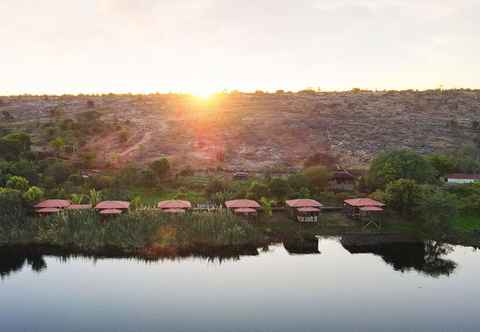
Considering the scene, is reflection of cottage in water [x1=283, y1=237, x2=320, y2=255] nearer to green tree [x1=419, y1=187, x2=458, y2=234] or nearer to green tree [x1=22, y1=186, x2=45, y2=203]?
green tree [x1=419, y1=187, x2=458, y2=234]

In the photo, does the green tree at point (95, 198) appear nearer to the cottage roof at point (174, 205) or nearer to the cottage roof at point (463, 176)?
the cottage roof at point (174, 205)

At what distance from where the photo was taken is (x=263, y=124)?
8419 cm

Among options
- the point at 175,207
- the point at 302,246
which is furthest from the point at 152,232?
the point at 302,246

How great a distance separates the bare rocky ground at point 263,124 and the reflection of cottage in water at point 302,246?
27.8 metres

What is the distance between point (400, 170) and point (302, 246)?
16.4 meters

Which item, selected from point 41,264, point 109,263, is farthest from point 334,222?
point 41,264

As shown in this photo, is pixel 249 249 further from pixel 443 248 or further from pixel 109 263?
pixel 443 248

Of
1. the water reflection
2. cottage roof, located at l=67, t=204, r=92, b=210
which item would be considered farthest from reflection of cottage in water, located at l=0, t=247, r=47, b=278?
cottage roof, located at l=67, t=204, r=92, b=210

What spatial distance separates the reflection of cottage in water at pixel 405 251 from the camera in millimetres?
30094

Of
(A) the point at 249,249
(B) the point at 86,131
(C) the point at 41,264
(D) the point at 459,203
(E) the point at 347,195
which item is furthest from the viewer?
(B) the point at 86,131

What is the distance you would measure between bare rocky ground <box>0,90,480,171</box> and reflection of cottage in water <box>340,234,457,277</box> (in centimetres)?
2819

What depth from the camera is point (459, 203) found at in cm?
4222

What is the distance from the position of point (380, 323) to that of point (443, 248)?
650 inches

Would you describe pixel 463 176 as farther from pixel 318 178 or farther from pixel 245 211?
pixel 245 211
